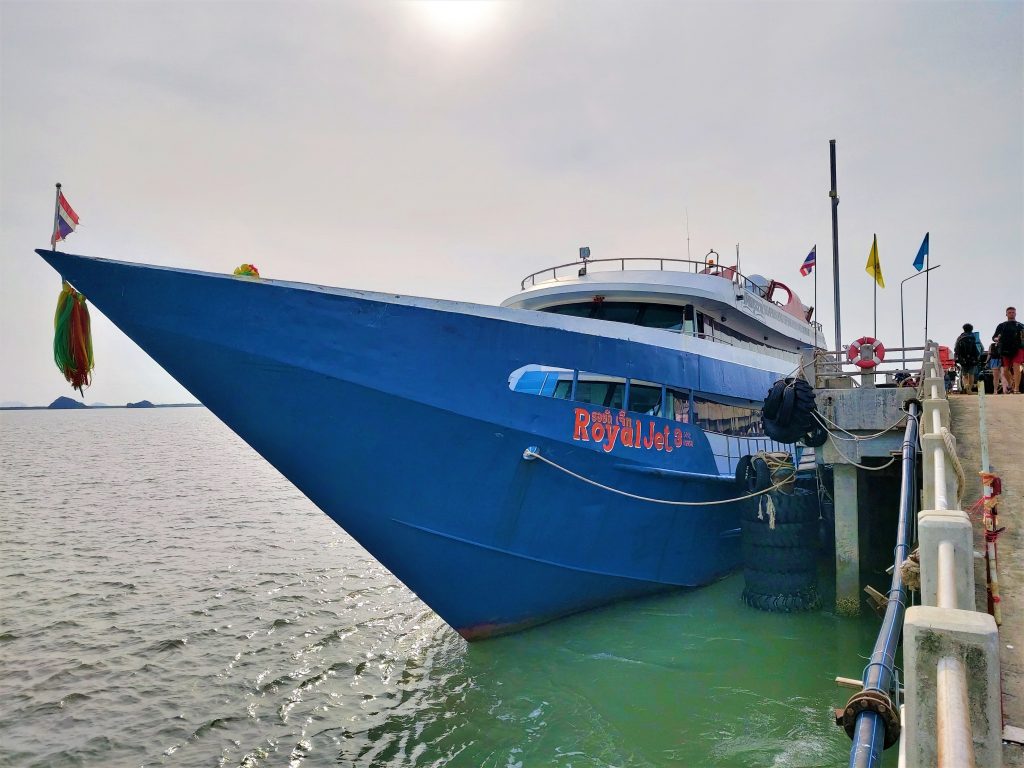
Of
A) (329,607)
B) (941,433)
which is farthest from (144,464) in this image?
(941,433)

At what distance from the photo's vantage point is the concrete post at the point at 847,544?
9078 mm

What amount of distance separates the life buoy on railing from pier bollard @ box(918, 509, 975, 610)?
7.36 m

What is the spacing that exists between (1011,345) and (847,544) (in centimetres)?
630

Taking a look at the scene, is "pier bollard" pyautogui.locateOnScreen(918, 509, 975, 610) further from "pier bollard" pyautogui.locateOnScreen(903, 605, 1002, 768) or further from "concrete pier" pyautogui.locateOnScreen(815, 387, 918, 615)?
"concrete pier" pyautogui.locateOnScreen(815, 387, 918, 615)

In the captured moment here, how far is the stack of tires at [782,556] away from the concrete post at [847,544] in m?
0.36

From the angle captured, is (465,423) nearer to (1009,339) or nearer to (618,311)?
(618,311)

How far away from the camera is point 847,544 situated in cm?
916

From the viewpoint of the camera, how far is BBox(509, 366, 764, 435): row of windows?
8.47 meters

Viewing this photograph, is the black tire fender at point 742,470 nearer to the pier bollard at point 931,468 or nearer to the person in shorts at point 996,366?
the pier bollard at point 931,468

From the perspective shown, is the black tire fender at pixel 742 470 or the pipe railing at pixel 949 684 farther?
the black tire fender at pixel 742 470

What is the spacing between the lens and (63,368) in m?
6.11

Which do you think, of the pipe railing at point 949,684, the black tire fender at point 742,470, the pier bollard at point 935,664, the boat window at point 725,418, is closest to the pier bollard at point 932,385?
the black tire fender at point 742,470

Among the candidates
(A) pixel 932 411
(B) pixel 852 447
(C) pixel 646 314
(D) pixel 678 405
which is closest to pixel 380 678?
(D) pixel 678 405

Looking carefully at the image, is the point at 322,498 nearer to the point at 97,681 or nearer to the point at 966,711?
the point at 97,681
